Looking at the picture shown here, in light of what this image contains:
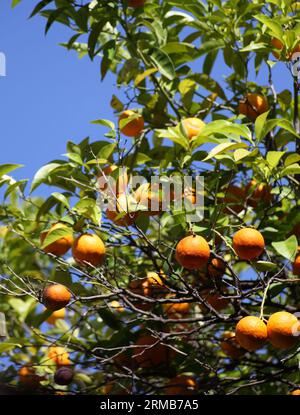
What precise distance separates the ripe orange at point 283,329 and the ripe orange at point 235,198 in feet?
1.66

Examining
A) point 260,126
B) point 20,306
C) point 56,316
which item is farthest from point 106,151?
point 20,306

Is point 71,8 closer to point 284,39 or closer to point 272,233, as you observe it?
point 284,39

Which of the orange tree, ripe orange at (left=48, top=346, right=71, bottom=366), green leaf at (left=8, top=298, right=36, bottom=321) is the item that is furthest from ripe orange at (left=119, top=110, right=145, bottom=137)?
green leaf at (left=8, top=298, right=36, bottom=321)

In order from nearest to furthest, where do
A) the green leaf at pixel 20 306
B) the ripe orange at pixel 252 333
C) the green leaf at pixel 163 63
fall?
the ripe orange at pixel 252 333 → the green leaf at pixel 163 63 → the green leaf at pixel 20 306

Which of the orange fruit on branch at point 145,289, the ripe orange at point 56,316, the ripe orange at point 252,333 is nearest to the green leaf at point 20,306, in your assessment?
the ripe orange at point 56,316

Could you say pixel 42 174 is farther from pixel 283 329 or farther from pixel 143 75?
pixel 283 329

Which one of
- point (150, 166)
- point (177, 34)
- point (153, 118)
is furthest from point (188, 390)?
point (177, 34)

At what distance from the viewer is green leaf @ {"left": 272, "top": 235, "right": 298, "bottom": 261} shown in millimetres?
1854

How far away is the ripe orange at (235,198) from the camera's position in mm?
2170

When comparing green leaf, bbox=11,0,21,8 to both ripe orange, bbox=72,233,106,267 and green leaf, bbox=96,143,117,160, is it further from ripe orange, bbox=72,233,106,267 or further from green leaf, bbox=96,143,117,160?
ripe orange, bbox=72,233,106,267

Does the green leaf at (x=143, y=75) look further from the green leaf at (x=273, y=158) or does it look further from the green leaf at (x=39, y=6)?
the green leaf at (x=273, y=158)

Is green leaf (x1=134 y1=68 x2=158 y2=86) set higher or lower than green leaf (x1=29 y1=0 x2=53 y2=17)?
lower

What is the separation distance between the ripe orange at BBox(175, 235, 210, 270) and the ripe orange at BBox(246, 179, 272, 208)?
41 cm

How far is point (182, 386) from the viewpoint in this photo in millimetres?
2021
